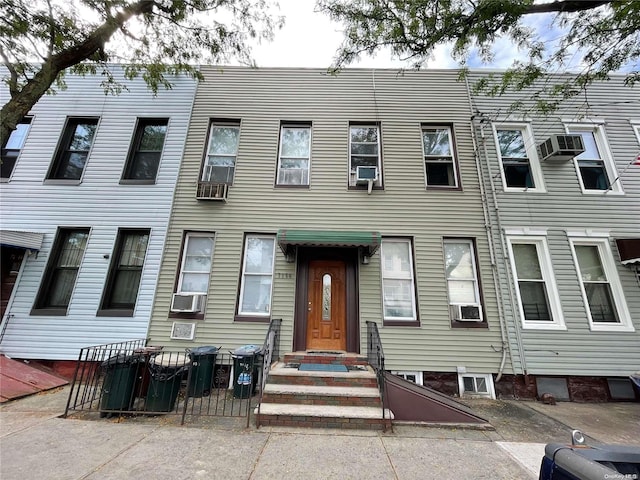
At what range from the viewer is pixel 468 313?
5.71 metres

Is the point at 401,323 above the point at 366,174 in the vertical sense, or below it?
below

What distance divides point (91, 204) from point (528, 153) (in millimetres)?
11354

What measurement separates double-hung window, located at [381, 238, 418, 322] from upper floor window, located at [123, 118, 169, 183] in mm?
6311

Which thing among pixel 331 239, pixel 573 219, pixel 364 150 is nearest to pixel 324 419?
pixel 331 239

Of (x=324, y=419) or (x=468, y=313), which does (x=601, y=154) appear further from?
(x=324, y=419)

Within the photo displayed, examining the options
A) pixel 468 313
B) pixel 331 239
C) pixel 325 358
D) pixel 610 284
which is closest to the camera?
pixel 325 358

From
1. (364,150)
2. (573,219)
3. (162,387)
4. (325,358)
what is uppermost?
(364,150)

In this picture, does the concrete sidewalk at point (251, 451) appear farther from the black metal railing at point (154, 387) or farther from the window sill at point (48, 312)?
the window sill at point (48, 312)

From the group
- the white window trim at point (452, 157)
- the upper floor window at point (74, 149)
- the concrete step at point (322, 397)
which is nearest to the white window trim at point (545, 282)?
the white window trim at point (452, 157)

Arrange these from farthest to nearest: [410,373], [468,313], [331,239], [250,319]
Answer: [250,319]
[468,313]
[410,373]
[331,239]

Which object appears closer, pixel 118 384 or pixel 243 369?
pixel 118 384

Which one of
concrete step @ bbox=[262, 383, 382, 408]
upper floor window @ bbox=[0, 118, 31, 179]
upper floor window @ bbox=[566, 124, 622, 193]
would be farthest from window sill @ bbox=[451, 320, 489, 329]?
upper floor window @ bbox=[0, 118, 31, 179]

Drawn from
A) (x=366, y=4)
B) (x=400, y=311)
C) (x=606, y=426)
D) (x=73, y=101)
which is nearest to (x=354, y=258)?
(x=400, y=311)

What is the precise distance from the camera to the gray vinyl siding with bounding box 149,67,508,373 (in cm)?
573
